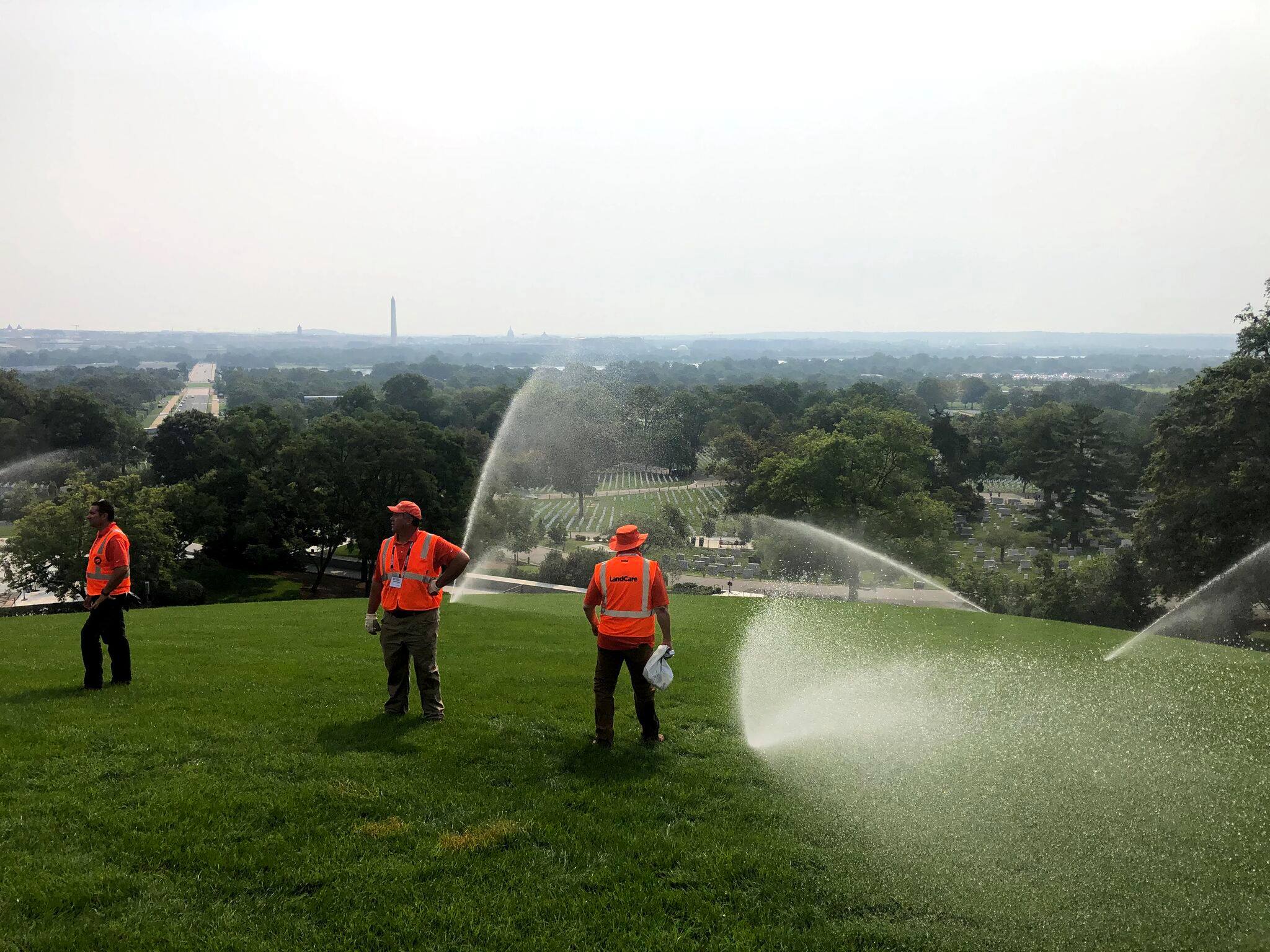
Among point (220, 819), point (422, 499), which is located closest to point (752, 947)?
point (220, 819)

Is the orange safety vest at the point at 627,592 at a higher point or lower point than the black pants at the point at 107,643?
higher

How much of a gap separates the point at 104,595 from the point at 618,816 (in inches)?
292

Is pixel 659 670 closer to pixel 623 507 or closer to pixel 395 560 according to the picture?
pixel 395 560

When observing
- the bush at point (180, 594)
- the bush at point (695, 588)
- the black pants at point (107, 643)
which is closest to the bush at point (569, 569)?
the bush at point (695, 588)

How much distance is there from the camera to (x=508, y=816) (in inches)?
264

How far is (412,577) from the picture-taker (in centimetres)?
916

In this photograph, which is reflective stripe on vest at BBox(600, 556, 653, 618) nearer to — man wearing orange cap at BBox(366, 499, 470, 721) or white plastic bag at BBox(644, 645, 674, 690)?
white plastic bag at BBox(644, 645, 674, 690)

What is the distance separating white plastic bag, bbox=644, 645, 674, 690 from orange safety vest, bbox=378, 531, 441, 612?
2.59 meters

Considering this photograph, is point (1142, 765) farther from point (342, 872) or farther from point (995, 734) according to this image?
point (342, 872)

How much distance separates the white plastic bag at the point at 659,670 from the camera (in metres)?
8.21

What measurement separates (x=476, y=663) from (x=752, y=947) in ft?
27.7

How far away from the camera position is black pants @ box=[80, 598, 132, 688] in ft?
33.0

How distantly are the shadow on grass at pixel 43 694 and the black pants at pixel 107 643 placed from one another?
0.20m

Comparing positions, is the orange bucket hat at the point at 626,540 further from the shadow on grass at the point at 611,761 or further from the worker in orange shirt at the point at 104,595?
the worker in orange shirt at the point at 104,595
